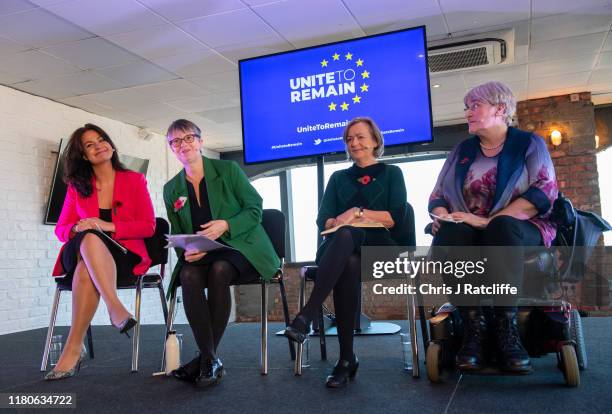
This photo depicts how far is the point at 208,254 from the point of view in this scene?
7.50ft

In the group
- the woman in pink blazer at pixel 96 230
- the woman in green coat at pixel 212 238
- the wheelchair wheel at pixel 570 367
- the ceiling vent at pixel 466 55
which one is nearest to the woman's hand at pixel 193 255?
the woman in green coat at pixel 212 238

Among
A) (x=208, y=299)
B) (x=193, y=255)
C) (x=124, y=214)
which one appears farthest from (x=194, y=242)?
(x=124, y=214)

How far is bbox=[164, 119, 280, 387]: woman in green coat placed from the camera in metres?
2.13

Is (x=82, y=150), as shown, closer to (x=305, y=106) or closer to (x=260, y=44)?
(x=305, y=106)

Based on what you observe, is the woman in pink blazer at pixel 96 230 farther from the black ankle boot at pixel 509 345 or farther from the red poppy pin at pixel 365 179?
the black ankle boot at pixel 509 345

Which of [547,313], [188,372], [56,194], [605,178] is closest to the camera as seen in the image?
[547,313]

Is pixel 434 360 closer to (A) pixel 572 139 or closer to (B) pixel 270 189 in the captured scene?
(A) pixel 572 139

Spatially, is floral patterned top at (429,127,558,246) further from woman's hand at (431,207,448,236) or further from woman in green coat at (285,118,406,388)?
woman in green coat at (285,118,406,388)

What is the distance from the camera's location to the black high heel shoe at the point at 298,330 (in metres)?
1.92

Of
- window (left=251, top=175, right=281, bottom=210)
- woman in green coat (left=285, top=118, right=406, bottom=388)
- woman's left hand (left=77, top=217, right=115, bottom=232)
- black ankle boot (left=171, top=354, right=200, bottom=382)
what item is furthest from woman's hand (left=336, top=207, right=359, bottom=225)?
window (left=251, top=175, right=281, bottom=210)

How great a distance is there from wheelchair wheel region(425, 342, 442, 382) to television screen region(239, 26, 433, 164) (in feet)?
7.02

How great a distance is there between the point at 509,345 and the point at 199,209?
1.41 meters

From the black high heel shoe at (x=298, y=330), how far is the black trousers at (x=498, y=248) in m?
0.53

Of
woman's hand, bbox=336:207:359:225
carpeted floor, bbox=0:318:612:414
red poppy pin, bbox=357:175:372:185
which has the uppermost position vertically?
red poppy pin, bbox=357:175:372:185
